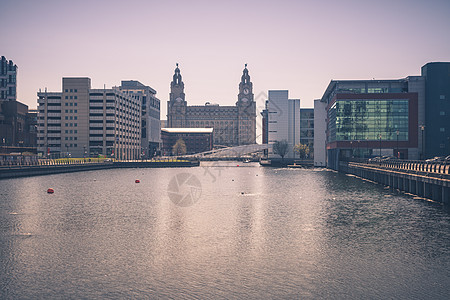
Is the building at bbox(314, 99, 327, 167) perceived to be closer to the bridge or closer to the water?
the bridge

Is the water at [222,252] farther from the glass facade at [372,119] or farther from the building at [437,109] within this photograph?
the building at [437,109]

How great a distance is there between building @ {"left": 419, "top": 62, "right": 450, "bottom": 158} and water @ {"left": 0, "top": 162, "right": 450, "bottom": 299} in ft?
332

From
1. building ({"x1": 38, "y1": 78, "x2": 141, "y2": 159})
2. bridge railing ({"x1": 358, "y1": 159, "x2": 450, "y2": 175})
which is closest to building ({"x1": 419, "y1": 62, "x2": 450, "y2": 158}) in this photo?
bridge railing ({"x1": 358, "y1": 159, "x2": 450, "y2": 175})

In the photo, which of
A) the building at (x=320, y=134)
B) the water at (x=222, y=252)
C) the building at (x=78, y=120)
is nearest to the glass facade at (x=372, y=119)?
the building at (x=320, y=134)

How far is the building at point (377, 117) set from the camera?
4983 inches

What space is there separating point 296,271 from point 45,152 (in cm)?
19666

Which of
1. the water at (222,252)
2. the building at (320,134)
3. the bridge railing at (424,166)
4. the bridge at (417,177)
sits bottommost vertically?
the water at (222,252)

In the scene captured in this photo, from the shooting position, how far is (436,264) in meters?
22.1

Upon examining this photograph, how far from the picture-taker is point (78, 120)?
194375 mm

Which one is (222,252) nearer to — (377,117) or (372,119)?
(372,119)

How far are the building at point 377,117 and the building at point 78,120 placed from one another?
373ft

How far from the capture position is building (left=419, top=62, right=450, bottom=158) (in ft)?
434

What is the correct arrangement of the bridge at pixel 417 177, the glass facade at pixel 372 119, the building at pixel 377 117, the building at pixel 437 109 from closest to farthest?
the bridge at pixel 417 177 → the building at pixel 377 117 → the glass facade at pixel 372 119 → the building at pixel 437 109

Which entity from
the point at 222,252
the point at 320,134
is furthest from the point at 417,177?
the point at 320,134
